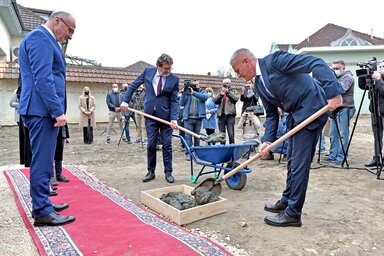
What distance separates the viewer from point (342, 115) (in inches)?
222

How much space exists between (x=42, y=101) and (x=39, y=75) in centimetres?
21

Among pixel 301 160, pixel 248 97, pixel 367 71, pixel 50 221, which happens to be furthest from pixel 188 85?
pixel 50 221

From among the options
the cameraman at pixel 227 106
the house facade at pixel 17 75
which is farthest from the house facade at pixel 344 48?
the cameraman at pixel 227 106

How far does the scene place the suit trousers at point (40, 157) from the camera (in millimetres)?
2674

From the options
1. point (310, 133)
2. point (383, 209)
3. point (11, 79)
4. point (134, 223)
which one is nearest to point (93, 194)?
point (134, 223)

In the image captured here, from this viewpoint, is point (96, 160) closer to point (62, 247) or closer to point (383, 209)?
point (62, 247)

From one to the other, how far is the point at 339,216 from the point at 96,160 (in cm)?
464

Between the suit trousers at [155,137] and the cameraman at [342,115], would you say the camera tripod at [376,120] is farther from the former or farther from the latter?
the suit trousers at [155,137]

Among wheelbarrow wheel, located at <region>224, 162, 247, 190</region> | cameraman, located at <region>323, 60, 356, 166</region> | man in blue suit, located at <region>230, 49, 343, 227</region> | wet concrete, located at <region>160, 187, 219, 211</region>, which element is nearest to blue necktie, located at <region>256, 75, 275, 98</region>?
man in blue suit, located at <region>230, 49, 343, 227</region>

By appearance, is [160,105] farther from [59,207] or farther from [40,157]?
[40,157]

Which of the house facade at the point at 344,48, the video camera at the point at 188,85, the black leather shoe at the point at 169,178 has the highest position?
the house facade at the point at 344,48

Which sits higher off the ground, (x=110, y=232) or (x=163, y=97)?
(x=163, y=97)

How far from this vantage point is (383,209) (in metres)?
3.33

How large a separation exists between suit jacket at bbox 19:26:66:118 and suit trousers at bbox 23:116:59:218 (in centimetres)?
8
